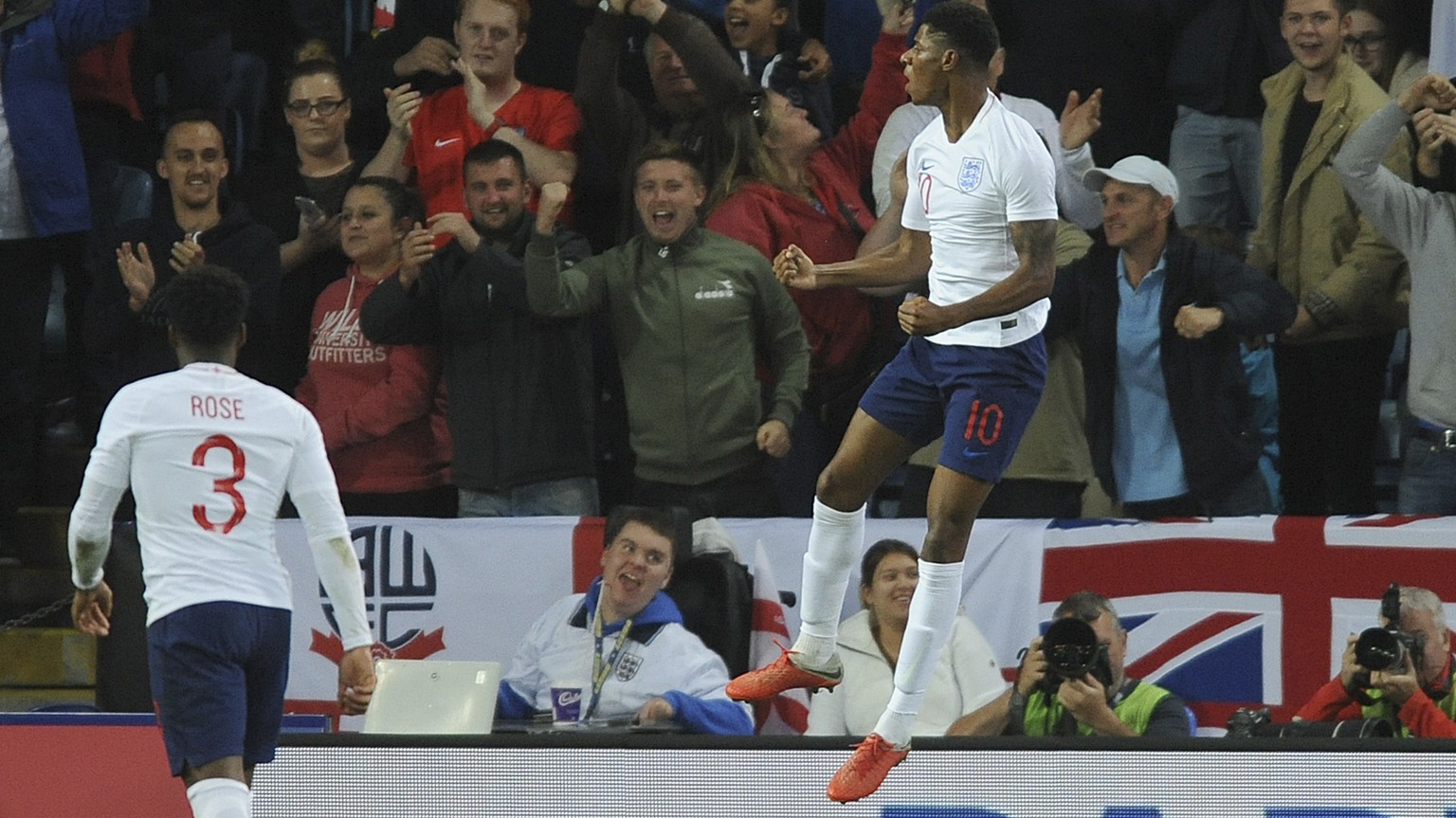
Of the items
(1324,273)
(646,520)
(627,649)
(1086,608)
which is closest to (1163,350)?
(1324,273)

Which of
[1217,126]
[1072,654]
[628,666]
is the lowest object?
[628,666]

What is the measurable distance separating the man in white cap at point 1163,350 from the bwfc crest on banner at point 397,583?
8.49 feet

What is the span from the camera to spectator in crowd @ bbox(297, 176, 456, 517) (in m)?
9.07

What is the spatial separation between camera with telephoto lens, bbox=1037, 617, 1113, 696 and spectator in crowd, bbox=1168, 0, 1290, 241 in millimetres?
2566

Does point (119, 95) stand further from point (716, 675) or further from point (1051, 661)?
point (1051, 661)

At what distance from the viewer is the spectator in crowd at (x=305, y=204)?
9.49 m

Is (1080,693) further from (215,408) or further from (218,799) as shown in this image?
(215,408)

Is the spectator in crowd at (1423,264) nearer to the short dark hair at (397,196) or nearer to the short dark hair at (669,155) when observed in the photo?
the short dark hair at (669,155)

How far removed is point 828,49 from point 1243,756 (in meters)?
4.43

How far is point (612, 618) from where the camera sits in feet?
26.1

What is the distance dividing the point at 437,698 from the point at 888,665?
1.53 meters

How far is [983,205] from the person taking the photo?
6.04m

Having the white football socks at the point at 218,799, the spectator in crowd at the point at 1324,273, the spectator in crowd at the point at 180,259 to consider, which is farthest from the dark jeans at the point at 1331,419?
the white football socks at the point at 218,799

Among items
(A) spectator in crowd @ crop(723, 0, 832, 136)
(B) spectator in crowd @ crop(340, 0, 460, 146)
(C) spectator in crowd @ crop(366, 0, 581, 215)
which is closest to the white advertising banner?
(C) spectator in crowd @ crop(366, 0, 581, 215)
